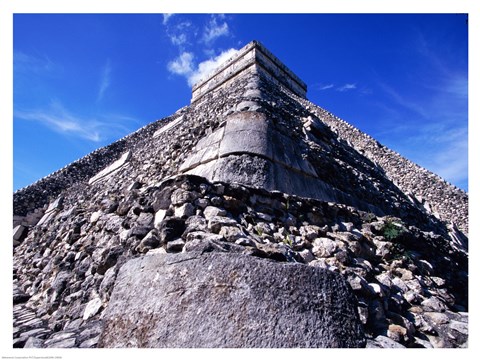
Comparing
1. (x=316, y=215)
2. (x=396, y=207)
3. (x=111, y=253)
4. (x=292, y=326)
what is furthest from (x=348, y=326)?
(x=396, y=207)

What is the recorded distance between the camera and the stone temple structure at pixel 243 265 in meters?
1.37

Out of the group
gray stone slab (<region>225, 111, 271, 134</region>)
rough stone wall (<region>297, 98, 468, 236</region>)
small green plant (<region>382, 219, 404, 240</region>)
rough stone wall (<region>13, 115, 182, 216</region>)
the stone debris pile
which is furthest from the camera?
rough stone wall (<region>297, 98, 468, 236</region>)

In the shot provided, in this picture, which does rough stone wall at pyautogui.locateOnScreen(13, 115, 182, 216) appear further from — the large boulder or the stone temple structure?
the large boulder

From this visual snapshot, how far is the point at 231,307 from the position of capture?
1340mm

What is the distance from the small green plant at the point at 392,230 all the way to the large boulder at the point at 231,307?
164 centimetres

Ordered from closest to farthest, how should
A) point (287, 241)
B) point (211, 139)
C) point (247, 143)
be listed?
point (287, 241), point (247, 143), point (211, 139)

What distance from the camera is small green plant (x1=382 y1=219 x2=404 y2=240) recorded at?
117 inches

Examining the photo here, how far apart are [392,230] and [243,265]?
218 centimetres

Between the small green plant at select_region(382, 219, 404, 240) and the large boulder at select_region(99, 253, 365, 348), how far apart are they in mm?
1638

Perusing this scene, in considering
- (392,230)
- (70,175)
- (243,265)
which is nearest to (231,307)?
(243,265)

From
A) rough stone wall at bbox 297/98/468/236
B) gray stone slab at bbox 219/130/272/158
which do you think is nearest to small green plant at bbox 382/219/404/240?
gray stone slab at bbox 219/130/272/158

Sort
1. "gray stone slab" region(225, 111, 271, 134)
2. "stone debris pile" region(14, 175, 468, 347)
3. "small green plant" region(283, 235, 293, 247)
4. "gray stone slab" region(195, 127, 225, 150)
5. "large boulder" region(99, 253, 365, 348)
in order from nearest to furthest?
"large boulder" region(99, 253, 365, 348) → "stone debris pile" region(14, 175, 468, 347) → "small green plant" region(283, 235, 293, 247) → "gray stone slab" region(225, 111, 271, 134) → "gray stone slab" region(195, 127, 225, 150)

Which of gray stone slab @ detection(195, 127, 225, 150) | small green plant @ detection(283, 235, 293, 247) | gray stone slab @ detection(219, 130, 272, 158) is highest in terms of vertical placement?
gray stone slab @ detection(195, 127, 225, 150)

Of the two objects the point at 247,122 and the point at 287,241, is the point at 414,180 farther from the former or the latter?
Result: the point at 287,241
